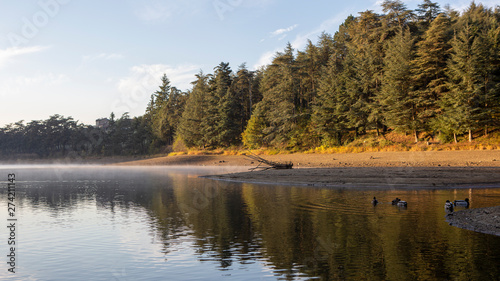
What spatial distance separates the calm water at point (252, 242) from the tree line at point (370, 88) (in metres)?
32.2

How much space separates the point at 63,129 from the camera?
139 m

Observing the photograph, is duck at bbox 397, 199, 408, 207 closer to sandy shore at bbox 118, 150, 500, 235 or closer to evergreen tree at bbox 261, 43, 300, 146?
sandy shore at bbox 118, 150, 500, 235

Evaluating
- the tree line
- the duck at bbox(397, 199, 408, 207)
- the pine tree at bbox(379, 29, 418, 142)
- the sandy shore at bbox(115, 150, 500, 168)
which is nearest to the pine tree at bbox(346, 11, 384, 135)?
the tree line

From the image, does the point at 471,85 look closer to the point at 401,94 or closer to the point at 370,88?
the point at 401,94

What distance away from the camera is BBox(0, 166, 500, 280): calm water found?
1036cm

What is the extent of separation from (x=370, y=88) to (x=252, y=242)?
192 feet

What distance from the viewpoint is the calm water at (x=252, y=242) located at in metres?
10.4

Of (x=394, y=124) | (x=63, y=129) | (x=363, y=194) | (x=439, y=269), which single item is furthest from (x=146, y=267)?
(x=63, y=129)

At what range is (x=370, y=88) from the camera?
66500 mm

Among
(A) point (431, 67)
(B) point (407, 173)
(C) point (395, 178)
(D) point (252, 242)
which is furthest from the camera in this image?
(A) point (431, 67)

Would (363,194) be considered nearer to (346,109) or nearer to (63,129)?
(346,109)

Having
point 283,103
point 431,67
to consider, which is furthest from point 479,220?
point 283,103

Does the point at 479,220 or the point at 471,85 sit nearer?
the point at 479,220

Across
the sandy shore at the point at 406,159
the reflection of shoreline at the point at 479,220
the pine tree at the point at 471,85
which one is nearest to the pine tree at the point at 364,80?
the pine tree at the point at 471,85
